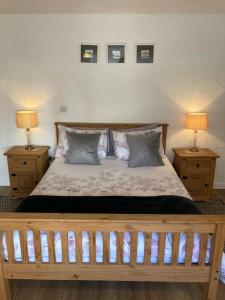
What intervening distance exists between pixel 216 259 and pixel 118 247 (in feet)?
2.10

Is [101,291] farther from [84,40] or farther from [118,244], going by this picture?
[84,40]

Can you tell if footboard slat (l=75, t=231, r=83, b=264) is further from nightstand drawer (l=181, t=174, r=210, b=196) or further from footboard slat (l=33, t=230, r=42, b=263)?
nightstand drawer (l=181, t=174, r=210, b=196)

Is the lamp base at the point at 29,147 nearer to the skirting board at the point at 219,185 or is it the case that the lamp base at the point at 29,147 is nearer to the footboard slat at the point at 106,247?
the footboard slat at the point at 106,247

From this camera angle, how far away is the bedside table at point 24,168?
10.9ft

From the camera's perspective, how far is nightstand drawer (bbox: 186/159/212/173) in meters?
3.31

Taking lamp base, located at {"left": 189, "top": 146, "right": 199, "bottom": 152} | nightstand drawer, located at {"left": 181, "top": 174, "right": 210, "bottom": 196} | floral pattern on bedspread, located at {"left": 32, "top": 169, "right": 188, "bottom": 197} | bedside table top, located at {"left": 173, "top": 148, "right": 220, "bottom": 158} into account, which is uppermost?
lamp base, located at {"left": 189, "top": 146, "right": 199, "bottom": 152}

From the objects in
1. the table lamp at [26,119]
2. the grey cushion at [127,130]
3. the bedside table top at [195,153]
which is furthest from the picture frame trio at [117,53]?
the bedside table top at [195,153]

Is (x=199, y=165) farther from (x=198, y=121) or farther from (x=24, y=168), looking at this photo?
(x=24, y=168)

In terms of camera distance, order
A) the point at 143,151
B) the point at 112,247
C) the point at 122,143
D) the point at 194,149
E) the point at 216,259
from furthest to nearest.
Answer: the point at 194,149
the point at 122,143
the point at 143,151
the point at 112,247
the point at 216,259

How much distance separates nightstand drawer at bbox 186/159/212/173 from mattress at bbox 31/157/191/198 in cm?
35

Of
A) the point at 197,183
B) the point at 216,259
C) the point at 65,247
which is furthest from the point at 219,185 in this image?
the point at 65,247

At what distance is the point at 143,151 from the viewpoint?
120 inches

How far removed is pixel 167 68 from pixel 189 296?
2.66 metres

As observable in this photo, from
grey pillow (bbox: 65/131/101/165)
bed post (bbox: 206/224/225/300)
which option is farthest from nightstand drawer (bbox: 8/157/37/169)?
bed post (bbox: 206/224/225/300)
